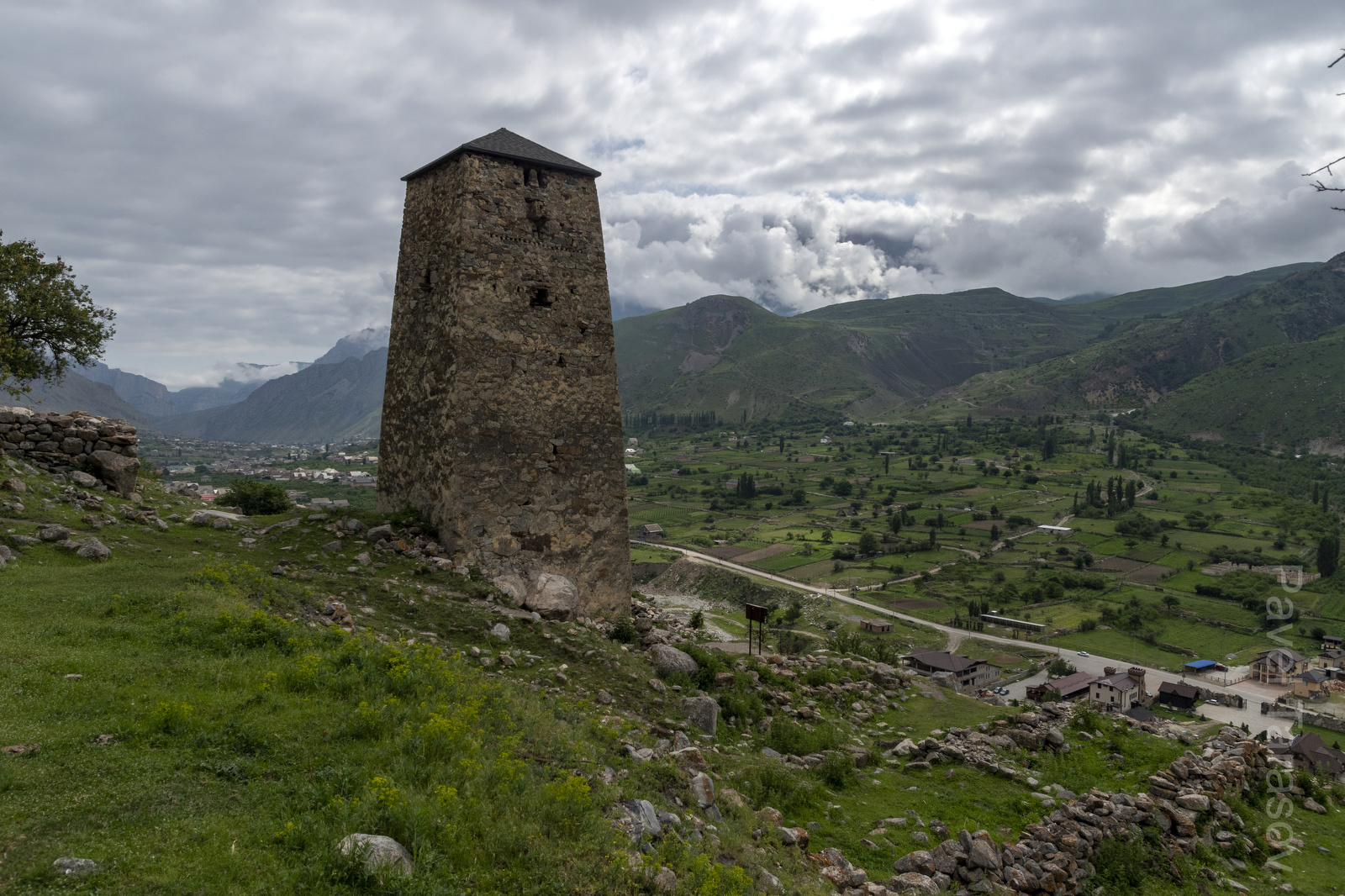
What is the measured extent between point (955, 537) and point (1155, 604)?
36.2 meters

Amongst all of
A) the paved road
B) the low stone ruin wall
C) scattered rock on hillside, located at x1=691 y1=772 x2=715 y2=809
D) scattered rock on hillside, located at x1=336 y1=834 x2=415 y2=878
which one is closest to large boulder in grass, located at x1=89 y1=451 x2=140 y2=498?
the low stone ruin wall

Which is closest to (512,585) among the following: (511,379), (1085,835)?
(511,379)

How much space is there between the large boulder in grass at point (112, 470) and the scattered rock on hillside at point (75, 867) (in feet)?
43.1

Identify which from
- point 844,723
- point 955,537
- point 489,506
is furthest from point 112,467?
point 955,537

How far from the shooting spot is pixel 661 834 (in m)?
7.43

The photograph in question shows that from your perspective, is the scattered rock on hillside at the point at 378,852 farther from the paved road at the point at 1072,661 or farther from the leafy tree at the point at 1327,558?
the leafy tree at the point at 1327,558

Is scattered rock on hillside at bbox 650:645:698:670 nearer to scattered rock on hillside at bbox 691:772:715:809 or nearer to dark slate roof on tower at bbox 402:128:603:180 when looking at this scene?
scattered rock on hillside at bbox 691:772:715:809

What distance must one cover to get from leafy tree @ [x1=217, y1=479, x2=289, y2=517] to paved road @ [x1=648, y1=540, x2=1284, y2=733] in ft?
167

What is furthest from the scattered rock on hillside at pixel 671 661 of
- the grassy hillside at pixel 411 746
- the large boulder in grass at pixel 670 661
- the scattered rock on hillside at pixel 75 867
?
the scattered rock on hillside at pixel 75 867

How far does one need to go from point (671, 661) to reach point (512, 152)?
36.7ft

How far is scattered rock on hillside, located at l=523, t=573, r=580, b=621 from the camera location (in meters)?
14.0

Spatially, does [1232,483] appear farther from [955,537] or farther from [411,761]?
[411,761]

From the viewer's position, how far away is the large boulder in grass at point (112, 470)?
15141 mm

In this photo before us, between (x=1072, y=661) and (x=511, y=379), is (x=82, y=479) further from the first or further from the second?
(x=1072, y=661)
